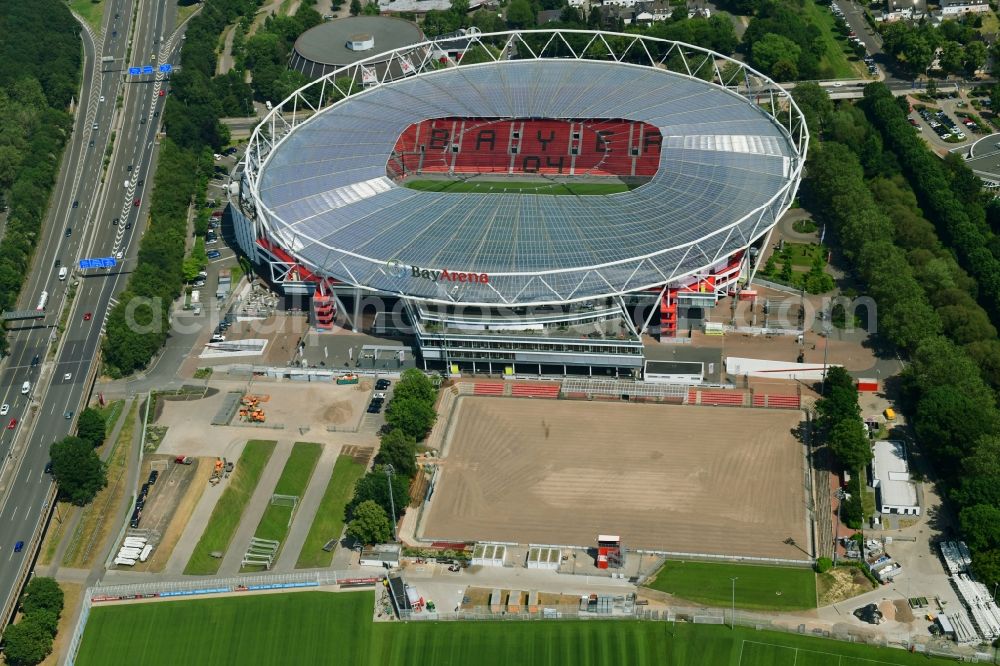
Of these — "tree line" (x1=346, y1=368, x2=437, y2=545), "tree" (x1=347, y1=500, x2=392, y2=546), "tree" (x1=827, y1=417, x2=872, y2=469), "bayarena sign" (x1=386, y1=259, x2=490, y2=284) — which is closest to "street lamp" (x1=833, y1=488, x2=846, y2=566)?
"tree" (x1=827, y1=417, x2=872, y2=469)

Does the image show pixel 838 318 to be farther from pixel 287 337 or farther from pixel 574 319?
pixel 287 337

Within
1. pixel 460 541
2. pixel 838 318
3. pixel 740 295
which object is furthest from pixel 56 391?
pixel 838 318

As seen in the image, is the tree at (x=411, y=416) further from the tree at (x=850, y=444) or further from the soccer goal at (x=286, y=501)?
the tree at (x=850, y=444)

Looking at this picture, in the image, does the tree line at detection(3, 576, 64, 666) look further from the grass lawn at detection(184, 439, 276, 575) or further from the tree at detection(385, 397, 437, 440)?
the tree at detection(385, 397, 437, 440)

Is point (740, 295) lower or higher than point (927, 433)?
higher

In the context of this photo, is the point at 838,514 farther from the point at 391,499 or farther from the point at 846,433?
the point at 391,499

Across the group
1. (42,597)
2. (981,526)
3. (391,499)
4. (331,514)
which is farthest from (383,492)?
(981,526)

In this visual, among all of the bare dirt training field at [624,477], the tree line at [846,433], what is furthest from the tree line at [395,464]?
the tree line at [846,433]
